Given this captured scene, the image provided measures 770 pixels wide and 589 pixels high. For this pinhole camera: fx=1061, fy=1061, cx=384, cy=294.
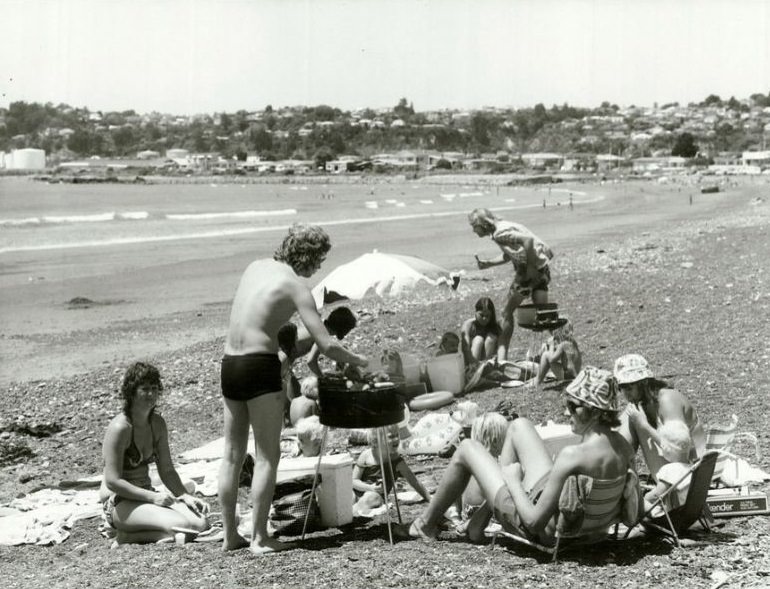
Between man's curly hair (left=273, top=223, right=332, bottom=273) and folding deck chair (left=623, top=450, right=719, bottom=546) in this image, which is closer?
folding deck chair (left=623, top=450, right=719, bottom=546)

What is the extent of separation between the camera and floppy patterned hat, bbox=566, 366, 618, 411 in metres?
4.52

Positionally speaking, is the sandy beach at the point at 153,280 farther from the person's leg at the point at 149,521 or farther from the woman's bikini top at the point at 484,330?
the person's leg at the point at 149,521

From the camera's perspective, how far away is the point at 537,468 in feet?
16.2

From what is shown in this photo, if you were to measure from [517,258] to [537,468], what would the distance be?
15.5ft

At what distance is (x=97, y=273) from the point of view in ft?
86.3

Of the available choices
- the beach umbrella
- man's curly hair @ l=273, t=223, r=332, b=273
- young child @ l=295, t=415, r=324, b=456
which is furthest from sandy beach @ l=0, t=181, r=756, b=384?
man's curly hair @ l=273, t=223, r=332, b=273

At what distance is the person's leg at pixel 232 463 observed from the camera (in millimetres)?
5047

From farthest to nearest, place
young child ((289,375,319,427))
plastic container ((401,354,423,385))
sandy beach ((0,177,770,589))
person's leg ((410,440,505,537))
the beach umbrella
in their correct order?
the beach umbrella → plastic container ((401,354,423,385)) → young child ((289,375,319,427)) → person's leg ((410,440,505,537)) → sandy beach ((0,177,770,589))

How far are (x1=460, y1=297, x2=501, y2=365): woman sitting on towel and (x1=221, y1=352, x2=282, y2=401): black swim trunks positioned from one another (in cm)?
500

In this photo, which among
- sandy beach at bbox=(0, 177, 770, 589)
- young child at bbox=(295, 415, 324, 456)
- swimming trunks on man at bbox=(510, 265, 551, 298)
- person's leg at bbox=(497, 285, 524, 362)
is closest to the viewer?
sandy beach at bbox=(0, 177, 770, 589)

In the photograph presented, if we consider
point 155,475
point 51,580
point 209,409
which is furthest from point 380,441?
point 209,409

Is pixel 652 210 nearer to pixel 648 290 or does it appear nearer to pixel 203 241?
pixel 203 241

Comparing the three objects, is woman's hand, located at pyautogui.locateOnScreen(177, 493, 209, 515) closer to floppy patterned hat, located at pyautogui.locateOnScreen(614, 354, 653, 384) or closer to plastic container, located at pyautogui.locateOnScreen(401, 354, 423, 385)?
floppy patterned hat, located at pyautogui.locateOnScreen(614, 354, 653, 384)

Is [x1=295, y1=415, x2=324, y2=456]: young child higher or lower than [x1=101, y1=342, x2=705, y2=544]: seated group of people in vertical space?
lower
